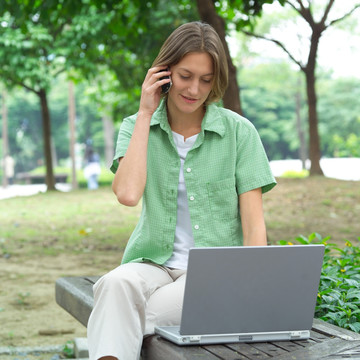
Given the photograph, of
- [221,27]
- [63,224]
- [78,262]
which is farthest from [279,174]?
[221,27]

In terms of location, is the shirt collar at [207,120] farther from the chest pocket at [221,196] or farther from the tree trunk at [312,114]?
the tree trunk at [312,114]

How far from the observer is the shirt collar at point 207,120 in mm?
2873

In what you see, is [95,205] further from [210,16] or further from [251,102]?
[251,102]

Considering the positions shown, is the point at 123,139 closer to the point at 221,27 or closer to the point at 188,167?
the point at 188,167

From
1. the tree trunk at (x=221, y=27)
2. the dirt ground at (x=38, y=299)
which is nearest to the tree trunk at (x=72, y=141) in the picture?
the dirt ground at (x=38, y=299)

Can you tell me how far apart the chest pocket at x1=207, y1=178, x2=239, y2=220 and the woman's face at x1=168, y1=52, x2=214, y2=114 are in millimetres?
315

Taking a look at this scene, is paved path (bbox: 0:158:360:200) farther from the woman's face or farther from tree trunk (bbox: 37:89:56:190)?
the woman's face

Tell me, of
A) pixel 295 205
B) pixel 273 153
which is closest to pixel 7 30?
pixel 295 205

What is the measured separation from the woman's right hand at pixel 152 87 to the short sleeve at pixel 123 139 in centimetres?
14

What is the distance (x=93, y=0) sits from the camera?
823 cm

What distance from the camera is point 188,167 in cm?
285

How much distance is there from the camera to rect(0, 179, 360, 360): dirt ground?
5166 millimetres

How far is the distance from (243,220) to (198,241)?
0.21 m

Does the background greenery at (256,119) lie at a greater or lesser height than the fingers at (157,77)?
greater
